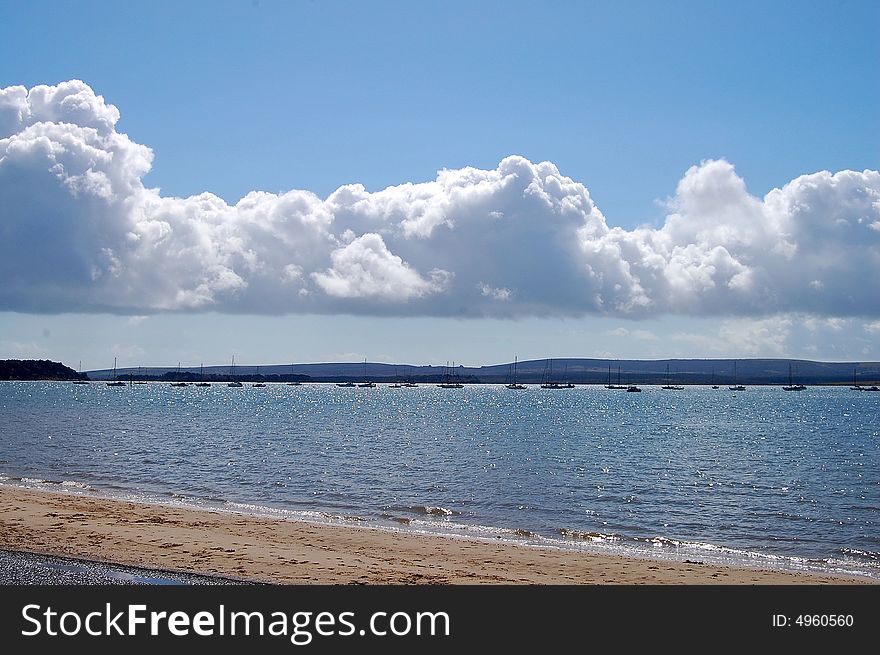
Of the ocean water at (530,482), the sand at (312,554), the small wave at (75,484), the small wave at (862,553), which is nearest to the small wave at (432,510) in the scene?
the ocean water at (530,482)

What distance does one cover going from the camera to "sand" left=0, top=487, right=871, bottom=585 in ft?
62.1

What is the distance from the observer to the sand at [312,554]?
18938mm

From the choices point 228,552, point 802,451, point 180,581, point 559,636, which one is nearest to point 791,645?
point 559,636

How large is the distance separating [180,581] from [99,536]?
8039mm

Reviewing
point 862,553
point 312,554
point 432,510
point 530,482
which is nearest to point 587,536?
point 432,510

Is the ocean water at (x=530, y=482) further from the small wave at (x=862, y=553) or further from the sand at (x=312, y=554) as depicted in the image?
the sand at (x=312, y=554)

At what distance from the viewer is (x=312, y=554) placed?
21750 mm

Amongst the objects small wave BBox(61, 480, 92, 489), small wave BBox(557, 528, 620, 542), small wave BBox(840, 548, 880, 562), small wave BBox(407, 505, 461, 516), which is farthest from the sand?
small wave BBox(61, 480, 92, 489)

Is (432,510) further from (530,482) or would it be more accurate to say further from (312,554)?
(312,554)

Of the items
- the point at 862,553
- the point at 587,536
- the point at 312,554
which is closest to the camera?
the point at 312,554

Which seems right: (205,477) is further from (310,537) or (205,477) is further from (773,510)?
(773,510)

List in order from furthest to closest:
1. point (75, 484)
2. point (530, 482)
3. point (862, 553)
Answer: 1. point (530, 482)
2. point (75, 484)
3. point (862, 553)

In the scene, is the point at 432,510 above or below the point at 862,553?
below

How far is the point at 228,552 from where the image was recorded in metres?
21.1
